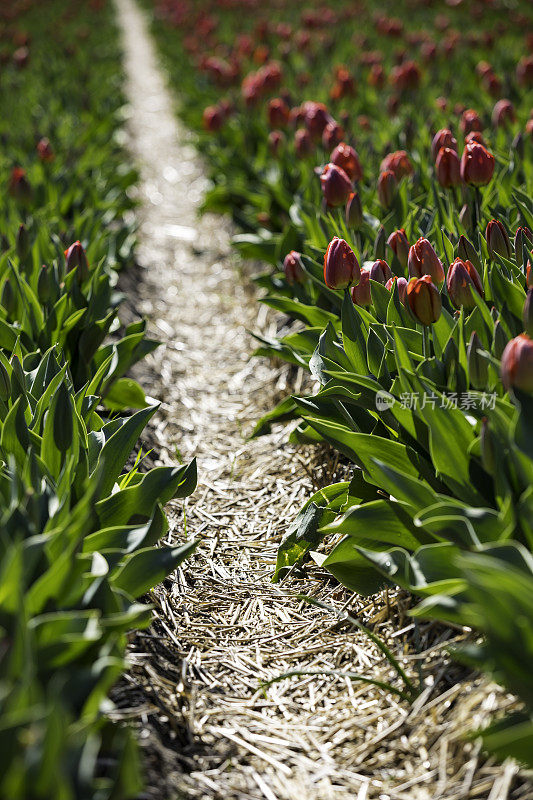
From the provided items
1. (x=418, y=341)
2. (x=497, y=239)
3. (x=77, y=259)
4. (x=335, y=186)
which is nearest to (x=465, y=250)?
(x=497, y=239)

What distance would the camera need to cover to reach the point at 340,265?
2275mm

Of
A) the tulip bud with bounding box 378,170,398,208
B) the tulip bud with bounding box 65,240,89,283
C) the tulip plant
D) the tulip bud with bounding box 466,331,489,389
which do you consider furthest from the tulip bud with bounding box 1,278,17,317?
the tulip bud with bounding box 466,331,489,389

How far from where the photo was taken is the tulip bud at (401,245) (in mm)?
2427

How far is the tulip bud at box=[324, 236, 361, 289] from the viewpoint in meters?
2.27

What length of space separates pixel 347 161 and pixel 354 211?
36 centimetres

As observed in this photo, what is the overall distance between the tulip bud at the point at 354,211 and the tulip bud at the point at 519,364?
127cm

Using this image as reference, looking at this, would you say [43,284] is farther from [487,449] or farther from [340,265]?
[487,449]

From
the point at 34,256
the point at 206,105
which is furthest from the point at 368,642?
the point at 206,105

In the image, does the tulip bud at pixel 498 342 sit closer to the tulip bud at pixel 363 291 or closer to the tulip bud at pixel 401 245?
the tulip bud at pixel 363 291

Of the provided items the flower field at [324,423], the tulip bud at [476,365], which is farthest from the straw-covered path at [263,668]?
the tulip bud at [476,365]

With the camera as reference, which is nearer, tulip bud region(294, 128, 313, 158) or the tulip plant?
the tulip plant

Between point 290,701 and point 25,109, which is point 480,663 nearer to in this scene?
point 290,701

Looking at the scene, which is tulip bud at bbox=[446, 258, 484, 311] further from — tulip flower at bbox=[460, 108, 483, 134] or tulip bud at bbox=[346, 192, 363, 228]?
tulip flower at bbox=[460, 108, 483, 134]

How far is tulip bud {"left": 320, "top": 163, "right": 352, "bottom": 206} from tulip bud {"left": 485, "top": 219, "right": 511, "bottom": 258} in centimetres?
64
